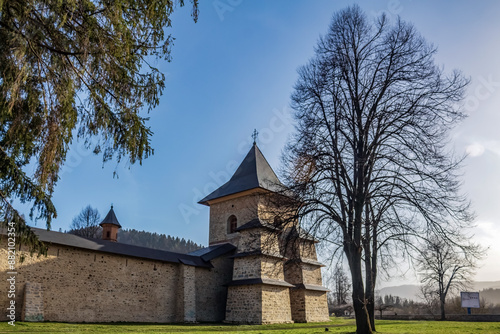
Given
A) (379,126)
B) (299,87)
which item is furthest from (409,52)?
(299,87)

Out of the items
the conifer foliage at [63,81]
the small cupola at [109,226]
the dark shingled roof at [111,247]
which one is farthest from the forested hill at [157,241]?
the conifer foliage at [63,81]

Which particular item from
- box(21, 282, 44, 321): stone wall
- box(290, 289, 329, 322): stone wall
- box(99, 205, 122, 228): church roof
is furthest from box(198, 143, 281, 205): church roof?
box(21, 282, 44, 321): stone wall

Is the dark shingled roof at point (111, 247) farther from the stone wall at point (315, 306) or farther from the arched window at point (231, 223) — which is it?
the stone wall at point (315, 306)

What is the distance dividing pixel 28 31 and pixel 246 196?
19.6 metres

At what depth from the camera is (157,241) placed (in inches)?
2603

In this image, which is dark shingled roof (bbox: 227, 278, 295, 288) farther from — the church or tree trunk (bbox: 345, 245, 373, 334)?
tree trunk (bbox: 345, 245, 373, 334)

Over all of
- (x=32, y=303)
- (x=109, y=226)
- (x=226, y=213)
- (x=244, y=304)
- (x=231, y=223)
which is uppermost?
(x=226, y=213)

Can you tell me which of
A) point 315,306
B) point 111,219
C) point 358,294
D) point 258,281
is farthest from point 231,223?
point 358,294

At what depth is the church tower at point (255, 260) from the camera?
18.4 m

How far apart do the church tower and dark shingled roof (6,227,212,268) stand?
105 inches

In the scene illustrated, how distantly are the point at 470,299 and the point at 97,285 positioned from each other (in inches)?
957

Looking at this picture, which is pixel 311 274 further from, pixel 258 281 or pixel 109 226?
pixel 109 226

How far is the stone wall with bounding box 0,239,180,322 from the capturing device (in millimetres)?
14250

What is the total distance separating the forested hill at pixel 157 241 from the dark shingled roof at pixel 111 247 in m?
45.1
